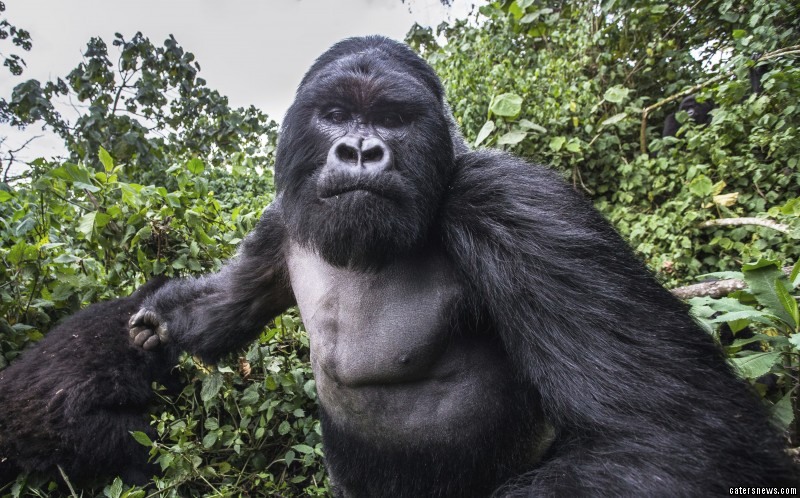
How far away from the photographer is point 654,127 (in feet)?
20.7

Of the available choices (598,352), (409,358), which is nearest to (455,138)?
(409,358)

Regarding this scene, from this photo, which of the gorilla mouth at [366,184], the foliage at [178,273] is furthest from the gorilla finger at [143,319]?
the gorilla mouth at [366,184]

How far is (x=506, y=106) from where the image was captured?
4.72 meters

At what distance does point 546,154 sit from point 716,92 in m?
1.56

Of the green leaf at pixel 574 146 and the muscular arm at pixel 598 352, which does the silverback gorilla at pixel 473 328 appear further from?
the green leaf at pixel 574 146

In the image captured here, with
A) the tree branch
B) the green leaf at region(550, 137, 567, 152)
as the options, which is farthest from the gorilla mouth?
the green leaf at region(550, 137, 567, 152)

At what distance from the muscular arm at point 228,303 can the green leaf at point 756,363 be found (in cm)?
203

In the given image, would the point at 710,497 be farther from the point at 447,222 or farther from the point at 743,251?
the point at 743,251

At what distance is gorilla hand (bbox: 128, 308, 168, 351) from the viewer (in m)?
2.79

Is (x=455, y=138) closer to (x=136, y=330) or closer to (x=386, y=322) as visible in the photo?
(x=386, y=322)

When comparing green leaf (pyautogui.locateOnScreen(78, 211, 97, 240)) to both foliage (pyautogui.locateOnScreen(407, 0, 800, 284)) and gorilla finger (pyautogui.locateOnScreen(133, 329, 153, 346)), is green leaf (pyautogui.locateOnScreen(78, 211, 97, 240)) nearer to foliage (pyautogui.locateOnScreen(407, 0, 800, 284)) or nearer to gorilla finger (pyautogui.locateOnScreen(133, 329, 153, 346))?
gorilla finger (pyautogui.locateOnScreen(133, 329, 153, 346))

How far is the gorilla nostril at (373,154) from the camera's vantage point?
1888mm

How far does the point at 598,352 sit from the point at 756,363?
928mm

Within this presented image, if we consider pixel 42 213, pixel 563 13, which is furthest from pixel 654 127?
pixel 42 213
